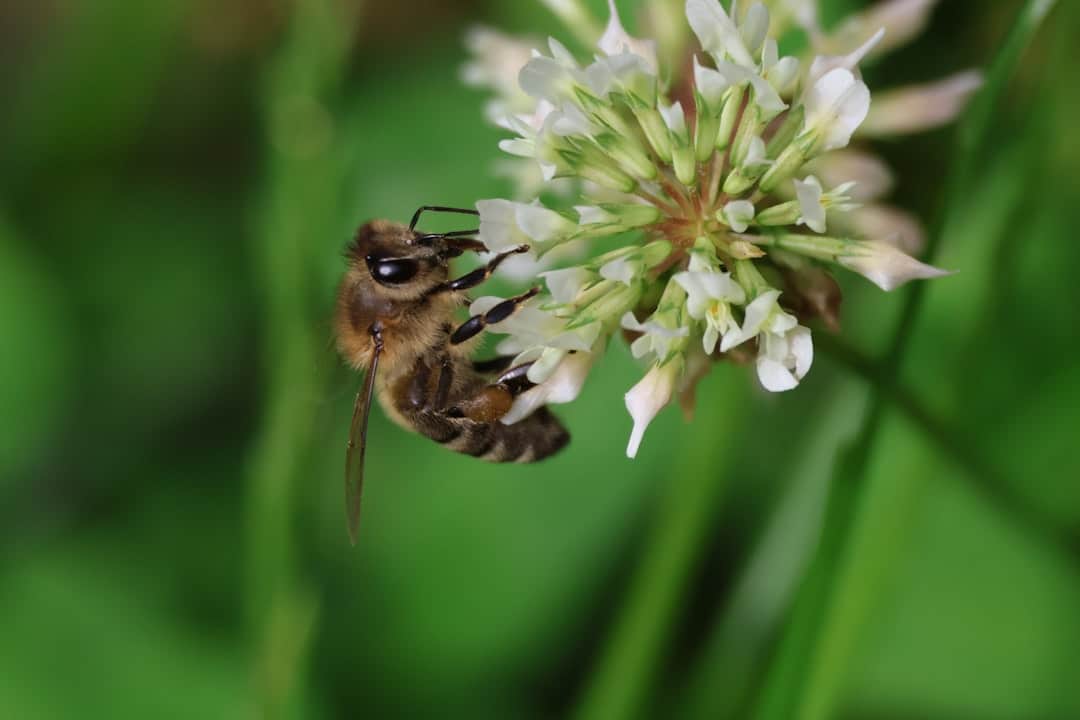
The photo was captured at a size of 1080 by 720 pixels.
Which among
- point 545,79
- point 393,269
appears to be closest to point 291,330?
point 393,269

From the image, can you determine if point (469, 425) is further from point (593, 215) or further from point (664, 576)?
point (664, 576)

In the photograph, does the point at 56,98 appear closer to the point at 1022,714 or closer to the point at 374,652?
the point at 374,652

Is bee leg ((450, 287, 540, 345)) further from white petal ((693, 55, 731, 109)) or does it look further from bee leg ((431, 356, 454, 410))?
white petal ((693, 55, 731, 109))

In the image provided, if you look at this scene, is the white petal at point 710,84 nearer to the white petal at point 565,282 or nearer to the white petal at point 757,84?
the white petal at point 757,84

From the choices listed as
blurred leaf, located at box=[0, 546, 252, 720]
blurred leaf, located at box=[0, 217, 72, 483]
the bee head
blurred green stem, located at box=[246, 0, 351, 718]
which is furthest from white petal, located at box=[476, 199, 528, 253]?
blurred leaf, located at box=[0, 217, 72, 483]

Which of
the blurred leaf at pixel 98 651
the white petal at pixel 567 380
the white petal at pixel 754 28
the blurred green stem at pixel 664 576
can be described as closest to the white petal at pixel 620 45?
the white petal at pixel 754 28

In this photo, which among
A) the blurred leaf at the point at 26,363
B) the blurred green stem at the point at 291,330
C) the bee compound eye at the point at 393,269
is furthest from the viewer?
the blurred leaf at the point at 26,363
